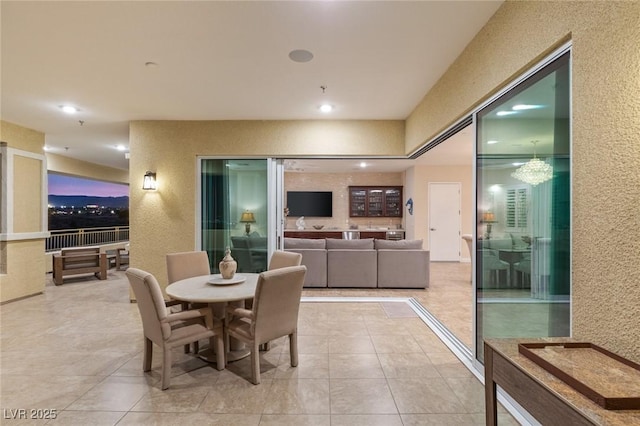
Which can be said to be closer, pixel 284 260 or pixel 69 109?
pixel 284 260

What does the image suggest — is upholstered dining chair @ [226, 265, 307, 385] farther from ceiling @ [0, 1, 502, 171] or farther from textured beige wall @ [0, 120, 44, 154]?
textured beige wall @ [0, 120, 44, 154]

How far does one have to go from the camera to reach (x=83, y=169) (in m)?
7.83

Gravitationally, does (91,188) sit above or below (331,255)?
above

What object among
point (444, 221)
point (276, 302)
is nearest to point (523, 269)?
point (276, 302)

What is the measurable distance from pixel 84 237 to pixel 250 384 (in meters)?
8.89

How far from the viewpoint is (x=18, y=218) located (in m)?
4.89

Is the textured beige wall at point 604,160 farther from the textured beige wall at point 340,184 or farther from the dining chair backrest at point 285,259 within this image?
the textured beige wall at point 340,184

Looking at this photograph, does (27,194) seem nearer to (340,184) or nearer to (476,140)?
(476,140)

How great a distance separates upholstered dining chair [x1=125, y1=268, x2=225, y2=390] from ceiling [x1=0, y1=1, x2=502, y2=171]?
6.41 feet

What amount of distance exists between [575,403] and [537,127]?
172 cm

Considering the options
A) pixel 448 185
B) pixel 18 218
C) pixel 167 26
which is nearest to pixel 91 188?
pixel 18 218

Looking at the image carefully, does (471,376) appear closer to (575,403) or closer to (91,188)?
(575,403)

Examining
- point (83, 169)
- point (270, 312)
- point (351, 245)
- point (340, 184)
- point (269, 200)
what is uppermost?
point (83, 169)

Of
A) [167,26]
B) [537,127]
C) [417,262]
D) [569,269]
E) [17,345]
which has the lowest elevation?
[17,345]
